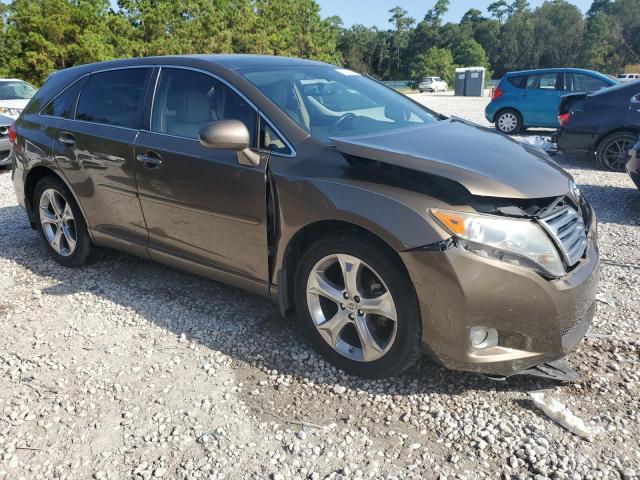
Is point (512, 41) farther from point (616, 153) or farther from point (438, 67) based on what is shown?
point (616, 153)

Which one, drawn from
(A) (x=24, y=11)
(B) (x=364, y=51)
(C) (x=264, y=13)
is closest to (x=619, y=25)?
(B) (x=364, y=51)

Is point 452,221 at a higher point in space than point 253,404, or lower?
higher

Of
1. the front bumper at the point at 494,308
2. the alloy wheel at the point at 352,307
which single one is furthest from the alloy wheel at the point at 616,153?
the alloy wheel at the point at 352,307

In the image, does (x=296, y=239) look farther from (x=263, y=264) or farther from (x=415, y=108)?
(x=415, y=108)

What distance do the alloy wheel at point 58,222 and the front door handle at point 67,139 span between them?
463mm

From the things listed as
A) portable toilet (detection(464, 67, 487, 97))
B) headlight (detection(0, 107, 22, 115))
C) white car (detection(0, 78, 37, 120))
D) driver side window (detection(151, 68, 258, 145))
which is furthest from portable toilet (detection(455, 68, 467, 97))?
driver side window (detection(151, 68, 258, 145))

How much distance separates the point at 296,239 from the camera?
2.82 metres

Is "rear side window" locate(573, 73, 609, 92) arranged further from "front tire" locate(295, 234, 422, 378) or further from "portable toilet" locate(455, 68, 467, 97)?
"portable toilet" locate(455, 68, 467, 97)

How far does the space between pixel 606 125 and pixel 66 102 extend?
718 centimetres

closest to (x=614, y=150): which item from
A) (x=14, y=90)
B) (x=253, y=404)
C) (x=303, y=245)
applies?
(x=303, y=245)

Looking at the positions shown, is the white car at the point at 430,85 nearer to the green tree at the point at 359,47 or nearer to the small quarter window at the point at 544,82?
the green tree at the point at 359,47

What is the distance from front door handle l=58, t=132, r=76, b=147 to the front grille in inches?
132

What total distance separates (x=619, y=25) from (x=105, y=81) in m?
98.5

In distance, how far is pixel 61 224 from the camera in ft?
14.2
